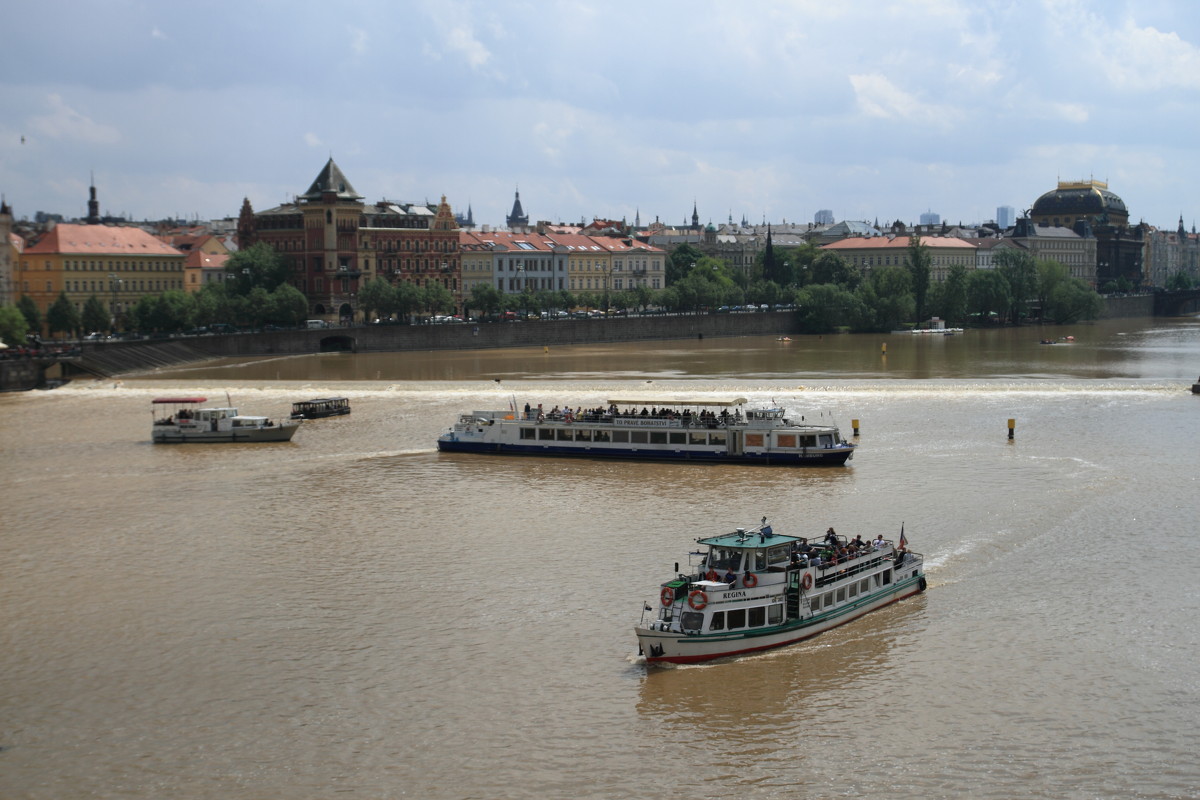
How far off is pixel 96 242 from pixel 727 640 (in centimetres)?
11010

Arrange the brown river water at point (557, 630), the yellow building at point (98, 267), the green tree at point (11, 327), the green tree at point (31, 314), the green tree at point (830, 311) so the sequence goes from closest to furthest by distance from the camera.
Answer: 1. the brown river water at point (557, 630)
2. the green tree at point (11, 327)
3. the green tree at point (31, 314)
4. the yellow building at point (98, 267)
5. the green tree at point (830, 311)

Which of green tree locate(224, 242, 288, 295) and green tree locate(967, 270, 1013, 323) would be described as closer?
green tree locate(224, 242, 288, 295)

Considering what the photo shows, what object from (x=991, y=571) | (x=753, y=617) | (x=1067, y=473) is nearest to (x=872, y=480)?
(x=1067, y=473)

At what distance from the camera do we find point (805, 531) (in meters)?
36.4

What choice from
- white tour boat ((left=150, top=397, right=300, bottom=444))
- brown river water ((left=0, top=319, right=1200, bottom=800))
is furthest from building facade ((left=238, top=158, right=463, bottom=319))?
brown river water ((left=0, top=319, right=1200, bottom=800))

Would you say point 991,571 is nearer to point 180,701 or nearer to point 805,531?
point 805,531

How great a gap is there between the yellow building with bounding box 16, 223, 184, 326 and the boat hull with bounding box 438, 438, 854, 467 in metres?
71.4

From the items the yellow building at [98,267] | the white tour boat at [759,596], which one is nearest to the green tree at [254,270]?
the yellow building at [98,267]

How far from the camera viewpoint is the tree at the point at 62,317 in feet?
355

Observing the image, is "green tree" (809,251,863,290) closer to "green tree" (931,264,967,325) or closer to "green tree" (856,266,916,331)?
"green tree" (931,264,967,325)

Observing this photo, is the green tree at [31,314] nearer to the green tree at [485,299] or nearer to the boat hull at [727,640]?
the green tree at [485,299]

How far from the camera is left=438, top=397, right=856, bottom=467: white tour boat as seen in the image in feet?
161

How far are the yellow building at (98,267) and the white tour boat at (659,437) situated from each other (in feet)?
235

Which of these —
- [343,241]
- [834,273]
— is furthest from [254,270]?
[834,273]
